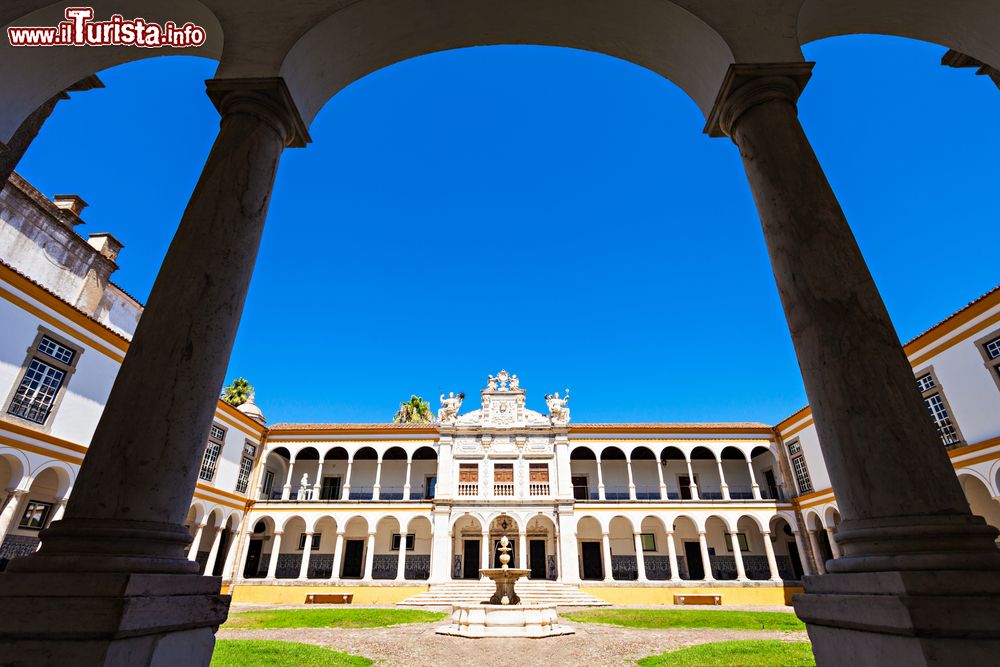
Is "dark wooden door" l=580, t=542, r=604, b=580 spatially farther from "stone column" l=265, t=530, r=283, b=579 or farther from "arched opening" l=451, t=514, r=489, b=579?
"stone column" l=265, t=530, r=283, b=579

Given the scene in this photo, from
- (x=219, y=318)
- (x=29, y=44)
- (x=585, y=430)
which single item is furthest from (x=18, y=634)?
(x=585, y=430)

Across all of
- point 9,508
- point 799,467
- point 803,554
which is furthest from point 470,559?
point 9,508

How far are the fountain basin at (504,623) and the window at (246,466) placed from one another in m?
17.7

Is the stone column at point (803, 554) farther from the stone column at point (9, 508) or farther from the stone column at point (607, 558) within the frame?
the stone column at point (9, 508)

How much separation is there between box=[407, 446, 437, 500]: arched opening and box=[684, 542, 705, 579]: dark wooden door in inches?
567

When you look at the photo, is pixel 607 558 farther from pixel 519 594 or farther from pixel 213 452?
pixel 213 452

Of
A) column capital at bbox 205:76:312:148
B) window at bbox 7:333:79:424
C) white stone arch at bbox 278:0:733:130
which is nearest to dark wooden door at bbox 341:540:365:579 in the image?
window at bbox 7:333:79:424

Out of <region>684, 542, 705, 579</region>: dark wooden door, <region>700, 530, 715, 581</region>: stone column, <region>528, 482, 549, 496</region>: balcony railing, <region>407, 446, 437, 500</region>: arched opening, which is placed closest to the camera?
<region>700, 530, 715, 581</region>: stone column

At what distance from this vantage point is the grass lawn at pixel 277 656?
6.79m

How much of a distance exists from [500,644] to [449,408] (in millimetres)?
18663

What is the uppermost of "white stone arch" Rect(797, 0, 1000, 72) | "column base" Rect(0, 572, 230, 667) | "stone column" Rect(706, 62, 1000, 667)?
"white stone arch" Rect(797, 0, 1000, 72)

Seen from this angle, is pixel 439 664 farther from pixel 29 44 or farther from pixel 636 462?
pixel 636 462

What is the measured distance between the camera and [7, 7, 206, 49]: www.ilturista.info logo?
14.6ft

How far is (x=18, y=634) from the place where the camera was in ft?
6.53
